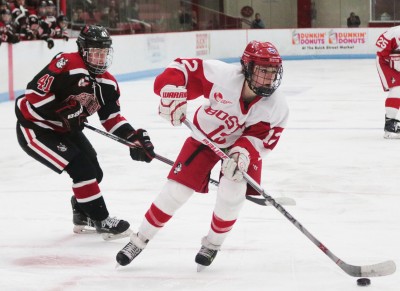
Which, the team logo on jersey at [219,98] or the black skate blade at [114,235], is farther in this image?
the black skate blade at [114,235]

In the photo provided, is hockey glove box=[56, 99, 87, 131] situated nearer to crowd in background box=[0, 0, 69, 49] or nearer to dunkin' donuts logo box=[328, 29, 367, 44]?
→ crowd in background box=[0, 0, 69, 49]

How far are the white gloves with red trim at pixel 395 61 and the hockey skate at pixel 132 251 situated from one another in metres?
3.87

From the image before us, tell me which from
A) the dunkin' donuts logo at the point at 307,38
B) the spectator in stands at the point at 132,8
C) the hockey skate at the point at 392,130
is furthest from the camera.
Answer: the dunkin' donuts logo at the point at 307,38

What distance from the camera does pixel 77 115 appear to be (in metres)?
3.34

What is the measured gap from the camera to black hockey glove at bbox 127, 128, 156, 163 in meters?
3.37

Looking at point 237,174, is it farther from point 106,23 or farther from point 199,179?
point 106,23

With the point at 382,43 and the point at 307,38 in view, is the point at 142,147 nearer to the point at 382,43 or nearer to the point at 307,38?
the point at 382,43

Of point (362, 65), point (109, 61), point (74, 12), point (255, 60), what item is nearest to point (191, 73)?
point (255, 60)

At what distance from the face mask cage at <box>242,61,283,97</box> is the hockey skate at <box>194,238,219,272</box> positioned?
602 mm

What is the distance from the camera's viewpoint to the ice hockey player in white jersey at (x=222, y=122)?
282cm

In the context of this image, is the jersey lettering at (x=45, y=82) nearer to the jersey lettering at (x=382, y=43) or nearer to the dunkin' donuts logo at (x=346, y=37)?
the jersey lettering at (x=382, y=43)

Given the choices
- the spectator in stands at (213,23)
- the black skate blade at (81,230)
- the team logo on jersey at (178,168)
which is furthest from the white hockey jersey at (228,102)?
the spectator in stands at (213,23)

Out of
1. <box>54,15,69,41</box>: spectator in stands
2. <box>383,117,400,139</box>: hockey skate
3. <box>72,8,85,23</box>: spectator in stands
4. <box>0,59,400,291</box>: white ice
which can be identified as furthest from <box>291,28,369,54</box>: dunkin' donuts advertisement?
<box>383,117,400,139</box>: hockey skate

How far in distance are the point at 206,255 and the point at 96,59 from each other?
0.89 m
